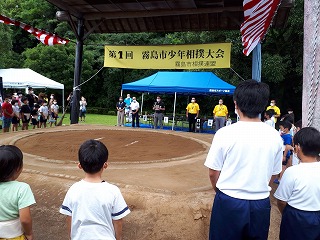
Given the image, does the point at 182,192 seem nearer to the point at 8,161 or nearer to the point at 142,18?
the point at 8,161

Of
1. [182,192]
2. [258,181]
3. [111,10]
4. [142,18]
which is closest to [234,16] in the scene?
[142,18]

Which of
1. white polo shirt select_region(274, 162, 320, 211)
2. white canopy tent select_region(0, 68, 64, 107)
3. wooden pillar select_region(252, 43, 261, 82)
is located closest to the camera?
white polo shirt select_region(274, 162, 320, 211)

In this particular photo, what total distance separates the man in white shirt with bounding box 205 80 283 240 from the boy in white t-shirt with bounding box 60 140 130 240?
0.60 meters

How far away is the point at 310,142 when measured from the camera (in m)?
1.96

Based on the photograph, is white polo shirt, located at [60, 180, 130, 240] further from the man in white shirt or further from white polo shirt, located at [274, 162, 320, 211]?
white polo shirt, located at [274, 162, 320, 211]

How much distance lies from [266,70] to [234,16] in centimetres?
596

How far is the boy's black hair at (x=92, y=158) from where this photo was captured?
1.80 meters

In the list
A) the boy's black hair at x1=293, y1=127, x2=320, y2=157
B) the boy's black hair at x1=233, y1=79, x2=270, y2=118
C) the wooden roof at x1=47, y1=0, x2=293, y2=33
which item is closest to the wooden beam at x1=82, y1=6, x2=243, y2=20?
the wooden roof at x1=47, y1=0, x2=293, y2=33

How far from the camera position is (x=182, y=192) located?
3.32 meters

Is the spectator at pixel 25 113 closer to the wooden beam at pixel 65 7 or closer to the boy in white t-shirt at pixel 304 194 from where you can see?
the wooden beam at pixel 65 7

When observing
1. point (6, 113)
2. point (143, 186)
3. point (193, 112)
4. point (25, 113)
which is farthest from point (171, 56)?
point (143, 186)

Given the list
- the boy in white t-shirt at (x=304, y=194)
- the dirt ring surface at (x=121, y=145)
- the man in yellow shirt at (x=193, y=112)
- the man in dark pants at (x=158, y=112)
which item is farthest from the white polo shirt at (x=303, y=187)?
the man in dark pants at (x=158, y=112)

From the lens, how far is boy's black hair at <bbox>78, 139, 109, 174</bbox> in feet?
5.91

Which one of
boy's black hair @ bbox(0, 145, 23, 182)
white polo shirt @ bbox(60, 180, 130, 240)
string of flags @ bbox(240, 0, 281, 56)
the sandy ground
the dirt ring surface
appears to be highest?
string of flags @ bbox(240, 0, 281, 56)
